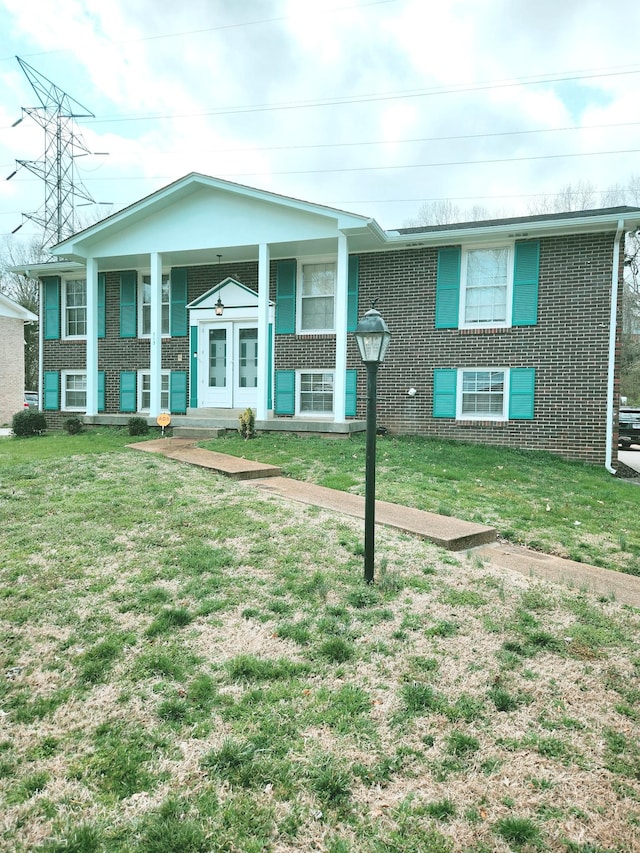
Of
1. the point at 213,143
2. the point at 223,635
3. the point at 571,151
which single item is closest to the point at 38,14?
the point at 223,635

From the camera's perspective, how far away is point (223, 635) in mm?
3268

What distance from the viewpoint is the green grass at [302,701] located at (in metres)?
2.02

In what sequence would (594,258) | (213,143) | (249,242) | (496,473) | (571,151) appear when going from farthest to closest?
(213,143), (571,151), (249,242), (594,258), (496,473)

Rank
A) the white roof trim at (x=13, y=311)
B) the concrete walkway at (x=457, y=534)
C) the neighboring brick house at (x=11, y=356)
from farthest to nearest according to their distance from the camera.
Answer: the neighboring brick house at (x=11, y=356) < the white roof trim at (x=13, y=311) < the concrete walkway at (x=457, y=534)

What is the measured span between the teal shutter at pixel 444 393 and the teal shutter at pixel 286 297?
11.4 feet

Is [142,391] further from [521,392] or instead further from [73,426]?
[521,392]

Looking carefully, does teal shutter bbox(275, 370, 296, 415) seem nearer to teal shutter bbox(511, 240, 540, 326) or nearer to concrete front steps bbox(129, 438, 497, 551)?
concrete front steps bbox(129, 438, 497, 551)

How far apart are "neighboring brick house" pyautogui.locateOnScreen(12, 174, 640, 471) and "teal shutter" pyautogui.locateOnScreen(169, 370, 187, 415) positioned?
0.12 feet

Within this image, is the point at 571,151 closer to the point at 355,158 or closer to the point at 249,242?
the point at 355,158

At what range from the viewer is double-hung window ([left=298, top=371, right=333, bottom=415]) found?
13.1 m

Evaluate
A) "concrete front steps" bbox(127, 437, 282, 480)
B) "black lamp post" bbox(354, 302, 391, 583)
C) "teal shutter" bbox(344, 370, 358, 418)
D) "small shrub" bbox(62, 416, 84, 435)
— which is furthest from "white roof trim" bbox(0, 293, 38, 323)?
"black lamp post" bbox(354, 302, 391, 583)

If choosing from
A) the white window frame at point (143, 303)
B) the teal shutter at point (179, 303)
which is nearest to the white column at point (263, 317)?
the teal shutter at point (179, 303)

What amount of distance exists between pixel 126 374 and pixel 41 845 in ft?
44.0

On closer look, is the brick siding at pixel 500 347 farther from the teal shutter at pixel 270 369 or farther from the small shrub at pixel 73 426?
the small shrub at pixel 73 426
